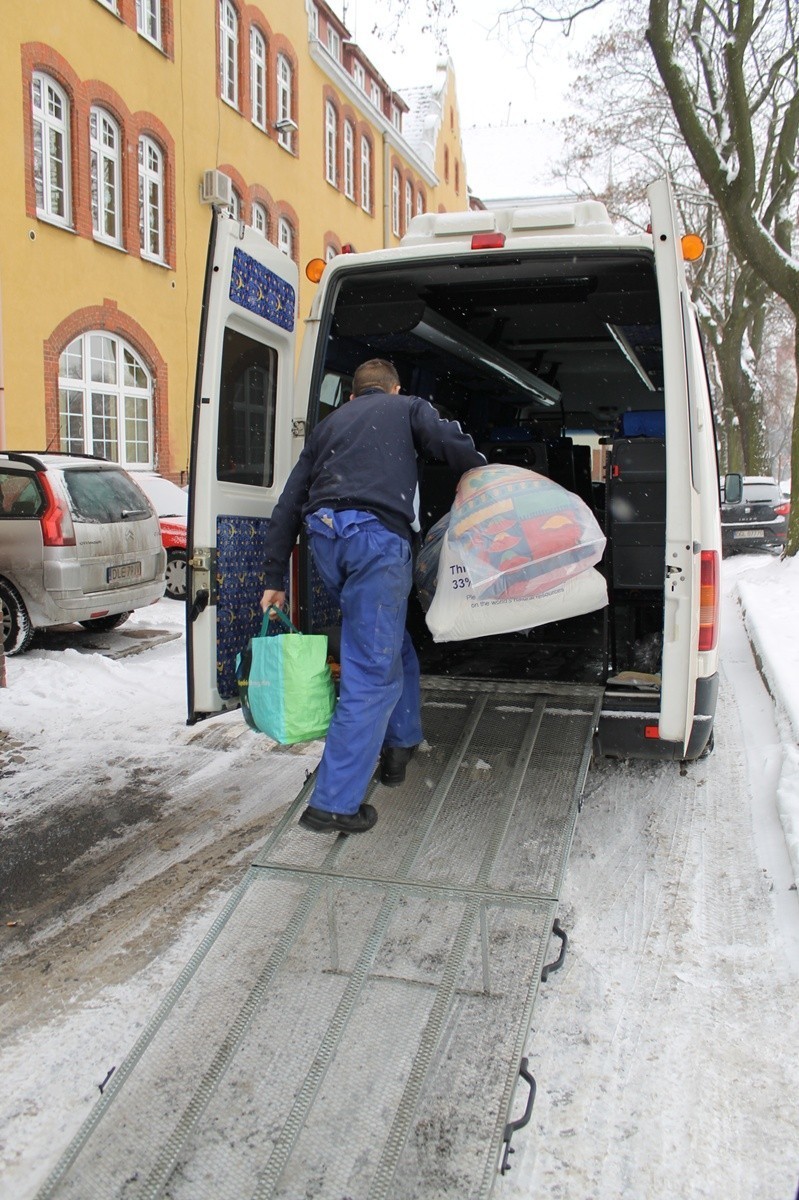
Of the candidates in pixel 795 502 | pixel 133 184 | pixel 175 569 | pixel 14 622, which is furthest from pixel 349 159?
pixel 14 622

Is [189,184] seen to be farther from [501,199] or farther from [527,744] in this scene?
[501,199]

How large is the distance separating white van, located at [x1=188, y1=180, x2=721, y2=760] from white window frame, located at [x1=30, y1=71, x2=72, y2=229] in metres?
10.1

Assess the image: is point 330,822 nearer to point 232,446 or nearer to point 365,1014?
point 365,1014

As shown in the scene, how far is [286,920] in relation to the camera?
3.43 m

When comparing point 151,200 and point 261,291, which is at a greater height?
point 151,200

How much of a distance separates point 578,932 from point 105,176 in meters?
14.8

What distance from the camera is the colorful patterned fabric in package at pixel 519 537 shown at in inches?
149

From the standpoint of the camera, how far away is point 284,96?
805 inches

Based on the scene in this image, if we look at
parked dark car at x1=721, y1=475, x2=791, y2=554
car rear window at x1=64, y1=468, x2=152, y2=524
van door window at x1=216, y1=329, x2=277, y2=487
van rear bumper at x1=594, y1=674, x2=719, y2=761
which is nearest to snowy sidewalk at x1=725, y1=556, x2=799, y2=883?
van rear bumper at x1=594, y1=674, x2=719, y2=761

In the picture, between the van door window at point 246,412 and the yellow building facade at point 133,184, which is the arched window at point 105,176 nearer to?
the yellow building facade at point 133,184

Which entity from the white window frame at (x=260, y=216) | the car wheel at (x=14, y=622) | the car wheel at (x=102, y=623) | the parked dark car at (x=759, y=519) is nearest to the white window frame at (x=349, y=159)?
the white window frame at (x=260, y=216)

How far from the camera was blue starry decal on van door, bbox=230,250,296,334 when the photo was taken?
3.92 m

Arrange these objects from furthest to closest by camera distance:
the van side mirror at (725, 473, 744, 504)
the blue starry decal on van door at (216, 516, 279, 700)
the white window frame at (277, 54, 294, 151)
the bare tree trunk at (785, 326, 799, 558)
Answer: the white window frame at (277, 54, 294, 151), the bare tree trunk at (785, 326, 799, 558), the van side mirror at (725, 473, 744, 504), the blue starry decal on van door at (216, 516, 279, 700)

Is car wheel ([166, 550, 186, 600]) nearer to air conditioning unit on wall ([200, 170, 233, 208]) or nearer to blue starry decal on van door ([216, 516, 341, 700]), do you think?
blue starry decal on van door ([216, 516, 341, 700])
